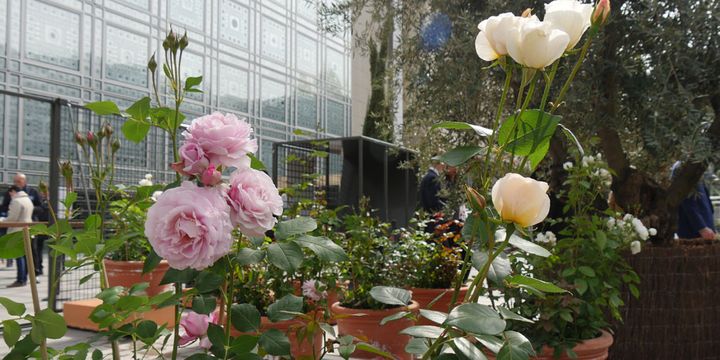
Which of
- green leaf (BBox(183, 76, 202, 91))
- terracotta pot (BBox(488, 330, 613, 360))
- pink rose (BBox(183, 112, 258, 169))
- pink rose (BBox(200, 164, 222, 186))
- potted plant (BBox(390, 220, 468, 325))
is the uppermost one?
green leaf (BBox(183, 76, 202, 91))

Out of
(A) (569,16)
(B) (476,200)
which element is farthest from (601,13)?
(B) (476,200)

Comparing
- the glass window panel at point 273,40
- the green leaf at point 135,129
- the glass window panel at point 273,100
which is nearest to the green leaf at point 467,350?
the green leaf at point 135,129

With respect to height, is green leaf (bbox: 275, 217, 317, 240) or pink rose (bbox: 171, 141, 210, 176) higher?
pink rose (bbox: 171, 141, 210, 176)

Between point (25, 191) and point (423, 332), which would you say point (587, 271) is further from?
point (25, 191)

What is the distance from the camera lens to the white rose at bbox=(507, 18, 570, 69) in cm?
71

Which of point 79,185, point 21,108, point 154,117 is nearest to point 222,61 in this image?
point 21,108

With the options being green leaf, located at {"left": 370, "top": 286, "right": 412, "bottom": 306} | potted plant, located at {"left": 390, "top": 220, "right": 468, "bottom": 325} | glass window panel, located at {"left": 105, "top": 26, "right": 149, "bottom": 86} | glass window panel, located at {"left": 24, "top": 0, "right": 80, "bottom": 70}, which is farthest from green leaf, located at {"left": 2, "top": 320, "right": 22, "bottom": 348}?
glass window panel, located at {"left": 105, "top": 26, "right": 149, "bottom": 86}

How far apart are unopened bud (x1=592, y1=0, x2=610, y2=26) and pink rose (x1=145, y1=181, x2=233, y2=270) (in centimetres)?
53

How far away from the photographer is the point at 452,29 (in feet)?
9.73

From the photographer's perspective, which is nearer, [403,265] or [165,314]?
[403,265]

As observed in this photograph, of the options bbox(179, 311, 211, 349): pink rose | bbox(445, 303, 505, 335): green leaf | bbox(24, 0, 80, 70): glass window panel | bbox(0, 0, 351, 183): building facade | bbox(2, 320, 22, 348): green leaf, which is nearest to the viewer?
bbox(445, 303, 505, 335): green leaf

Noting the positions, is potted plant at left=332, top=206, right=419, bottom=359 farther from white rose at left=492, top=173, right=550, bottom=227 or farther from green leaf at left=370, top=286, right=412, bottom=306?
white rose at left=492, top=173, right=550, bottom=227

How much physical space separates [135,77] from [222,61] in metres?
1.74

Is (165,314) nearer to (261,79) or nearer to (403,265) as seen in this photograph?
(403,265)
